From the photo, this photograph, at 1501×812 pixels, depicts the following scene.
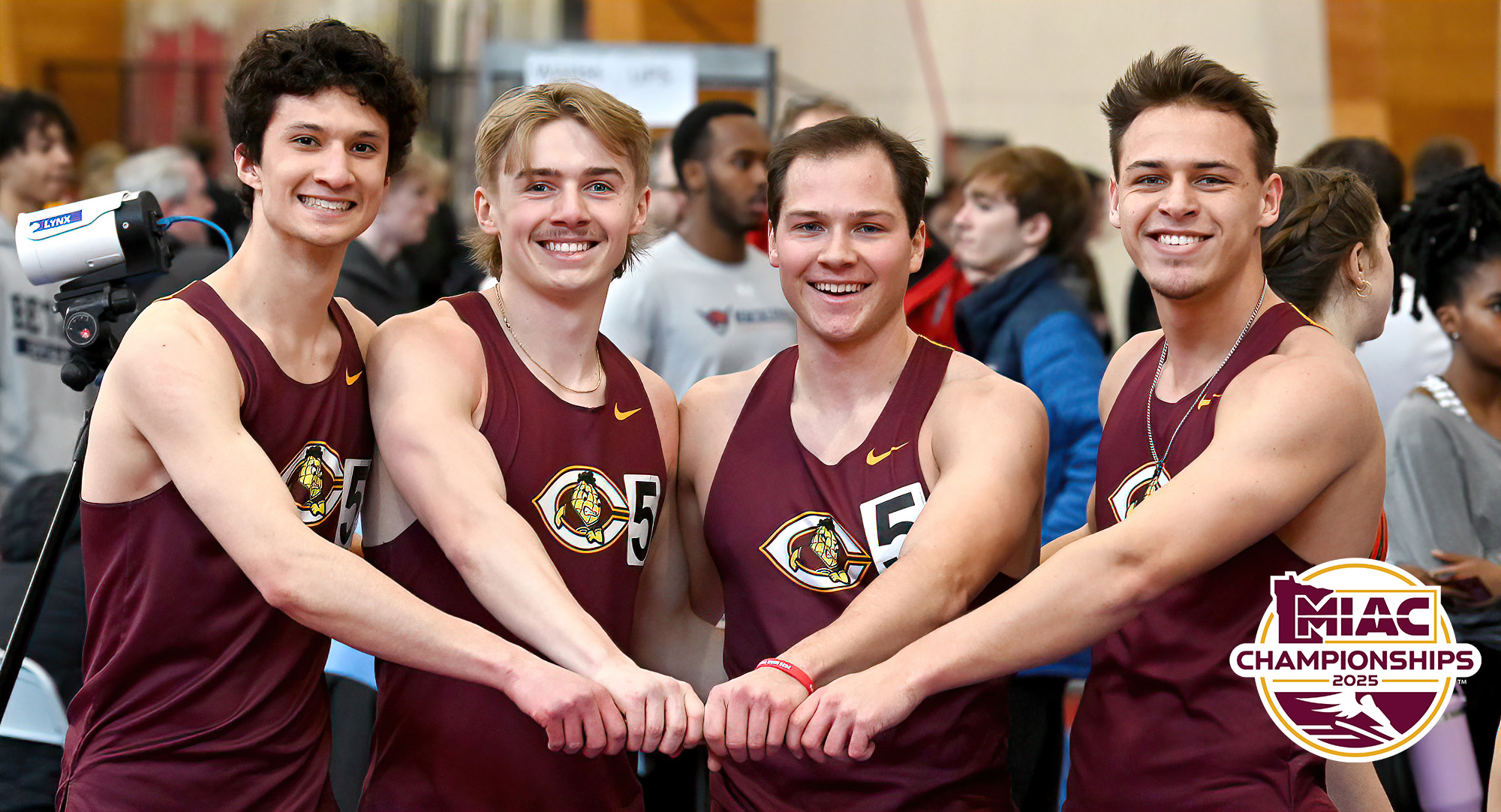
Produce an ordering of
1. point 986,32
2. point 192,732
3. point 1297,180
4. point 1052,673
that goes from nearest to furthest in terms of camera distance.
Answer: point 192,732 → point 1297,180 → point 1052,673 → point 986,32

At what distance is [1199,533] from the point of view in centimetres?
194

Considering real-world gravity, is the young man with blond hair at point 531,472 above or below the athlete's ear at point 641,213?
below

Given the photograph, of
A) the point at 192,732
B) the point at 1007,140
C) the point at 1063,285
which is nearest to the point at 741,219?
the point at 1063,285

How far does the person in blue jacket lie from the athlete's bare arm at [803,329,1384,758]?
0.83 metres

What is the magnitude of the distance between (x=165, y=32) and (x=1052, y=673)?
8.34 meters

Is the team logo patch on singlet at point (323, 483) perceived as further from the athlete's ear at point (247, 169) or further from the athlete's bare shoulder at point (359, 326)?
the athlete's ear at point (247, 169)

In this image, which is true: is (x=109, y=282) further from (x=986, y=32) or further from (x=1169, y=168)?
(x=986, y=32)

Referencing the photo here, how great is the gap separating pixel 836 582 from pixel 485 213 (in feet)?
3.34

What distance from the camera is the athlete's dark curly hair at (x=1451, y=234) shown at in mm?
3162

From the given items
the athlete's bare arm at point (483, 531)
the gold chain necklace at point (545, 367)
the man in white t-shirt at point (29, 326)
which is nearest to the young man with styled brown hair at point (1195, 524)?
the athlete's bare arm at point (483, 531)

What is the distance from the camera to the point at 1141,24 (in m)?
9.20

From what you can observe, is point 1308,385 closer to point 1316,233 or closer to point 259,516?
point 1316,233

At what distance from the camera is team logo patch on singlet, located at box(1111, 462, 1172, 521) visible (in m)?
2.13

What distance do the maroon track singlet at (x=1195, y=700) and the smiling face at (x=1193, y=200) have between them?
138 mm
